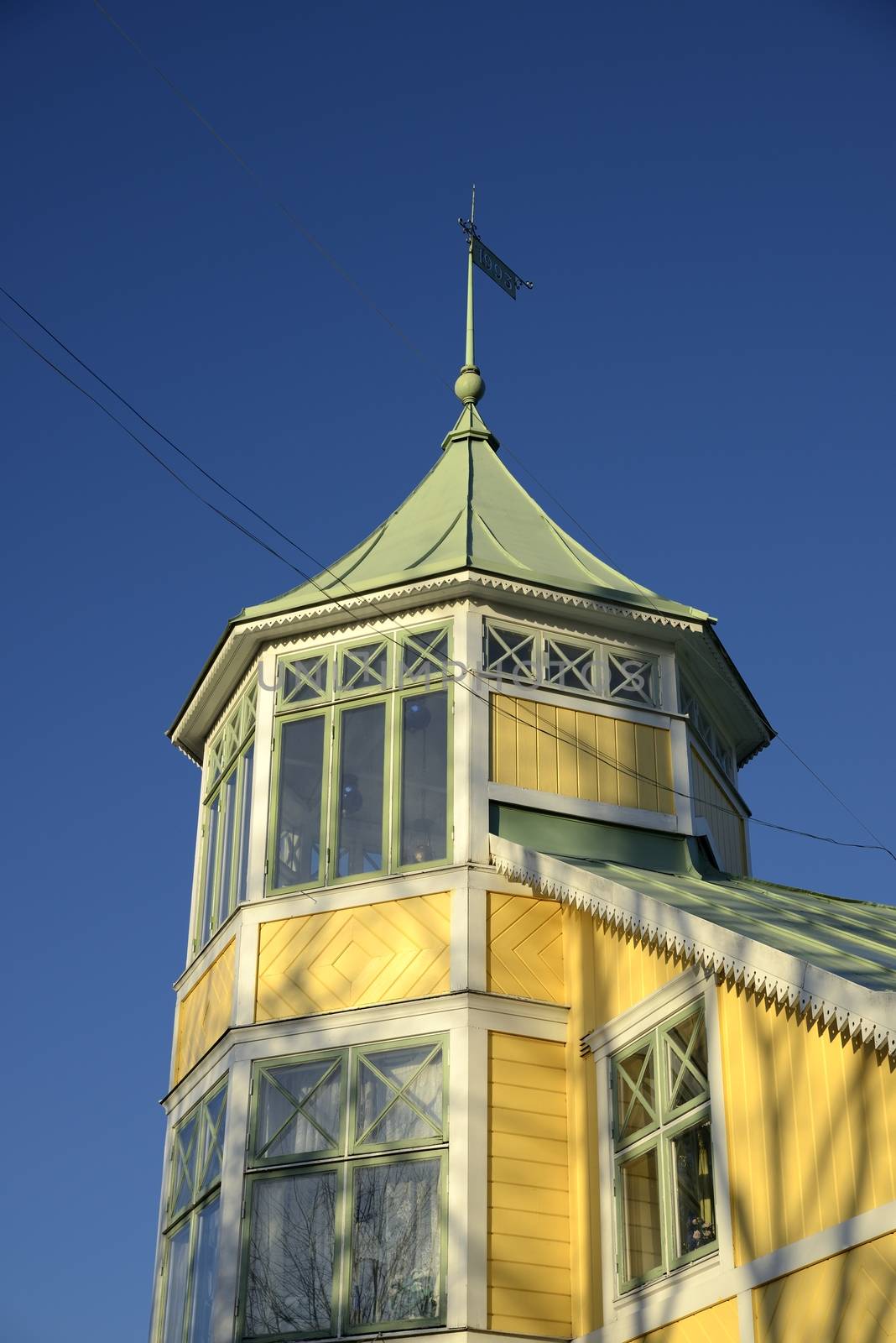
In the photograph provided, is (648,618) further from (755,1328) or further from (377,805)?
(755,1328)

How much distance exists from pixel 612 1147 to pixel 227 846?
488cm

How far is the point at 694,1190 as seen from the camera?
11.1 meters

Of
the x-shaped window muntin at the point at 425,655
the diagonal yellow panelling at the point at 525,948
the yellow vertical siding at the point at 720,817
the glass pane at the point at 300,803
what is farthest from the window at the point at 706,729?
the glass pane at the point at 300,803

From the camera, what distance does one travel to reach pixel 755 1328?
388 inches

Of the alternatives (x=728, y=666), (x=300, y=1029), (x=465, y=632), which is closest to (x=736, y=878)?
(x=728, y=666)

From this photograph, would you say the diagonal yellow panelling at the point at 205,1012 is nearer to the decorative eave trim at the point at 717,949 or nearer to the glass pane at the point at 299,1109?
the glass pane at the point at 299,1109

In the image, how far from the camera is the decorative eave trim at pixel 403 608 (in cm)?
1483

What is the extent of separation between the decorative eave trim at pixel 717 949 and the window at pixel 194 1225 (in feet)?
10.2

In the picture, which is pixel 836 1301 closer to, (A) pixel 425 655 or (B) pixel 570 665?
(B) pixel 570 665

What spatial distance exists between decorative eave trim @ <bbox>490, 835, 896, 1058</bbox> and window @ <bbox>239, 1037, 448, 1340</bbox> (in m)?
1.57

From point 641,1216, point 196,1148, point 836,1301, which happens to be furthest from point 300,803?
point 836,1301

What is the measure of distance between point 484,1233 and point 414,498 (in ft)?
26.7

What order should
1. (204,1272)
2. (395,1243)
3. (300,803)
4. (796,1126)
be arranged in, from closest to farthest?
1. (796,1126)
2. (395,1243)
3. (204,1272)
4. (300,803)

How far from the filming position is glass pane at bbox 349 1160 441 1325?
1212 cm
